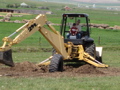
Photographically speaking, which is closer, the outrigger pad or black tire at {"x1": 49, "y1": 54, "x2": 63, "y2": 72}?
the outrigger pad

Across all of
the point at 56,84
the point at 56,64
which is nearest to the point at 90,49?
the point at 56,64

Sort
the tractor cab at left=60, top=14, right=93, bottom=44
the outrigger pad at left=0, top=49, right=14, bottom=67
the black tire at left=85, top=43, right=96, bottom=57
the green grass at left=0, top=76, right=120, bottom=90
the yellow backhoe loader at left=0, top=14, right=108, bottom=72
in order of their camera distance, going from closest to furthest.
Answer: the green grass at left=0, top=76, right=120, bottom=90 → the outrigger pad at left=0, top=49, right=14, bottom=67 → the yellow backhoe loader at left=0, top=14, right=108, bottom=72 → the tractor cab at left=60, top=14, right=93, bottom=44 → the black tire at left=85, top=43, right=96, bottom=57

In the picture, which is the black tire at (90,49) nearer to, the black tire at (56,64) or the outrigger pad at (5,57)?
the black tire at (56,64)

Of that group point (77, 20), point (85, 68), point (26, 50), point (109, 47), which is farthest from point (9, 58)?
point (109, 47)

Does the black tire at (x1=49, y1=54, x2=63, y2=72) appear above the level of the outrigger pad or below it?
below

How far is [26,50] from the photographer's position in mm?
31719

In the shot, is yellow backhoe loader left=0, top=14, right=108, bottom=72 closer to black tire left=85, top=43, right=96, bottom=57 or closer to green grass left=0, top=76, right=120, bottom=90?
black tire left=85, top=43, right=96, bottom=57

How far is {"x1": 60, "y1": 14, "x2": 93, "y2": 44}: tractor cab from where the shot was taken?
20.6m

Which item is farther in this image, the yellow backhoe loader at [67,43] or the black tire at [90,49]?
the black tire at [90,49]

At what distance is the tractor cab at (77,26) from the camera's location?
20619 millimetres

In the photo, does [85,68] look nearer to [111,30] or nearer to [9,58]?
[9,58]

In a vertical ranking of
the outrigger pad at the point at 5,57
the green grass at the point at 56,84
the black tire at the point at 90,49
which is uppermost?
the outrigger pad at the point at 5,57

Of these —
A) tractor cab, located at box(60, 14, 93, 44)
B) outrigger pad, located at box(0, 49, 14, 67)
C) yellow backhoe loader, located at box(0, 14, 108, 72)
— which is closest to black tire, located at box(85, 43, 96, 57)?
yellow backhoe loader, located at box(0, 14, 108, 72)

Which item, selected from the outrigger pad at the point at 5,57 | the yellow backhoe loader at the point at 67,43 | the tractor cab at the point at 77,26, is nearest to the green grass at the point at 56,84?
the outrigger pad at the point at 5,57
